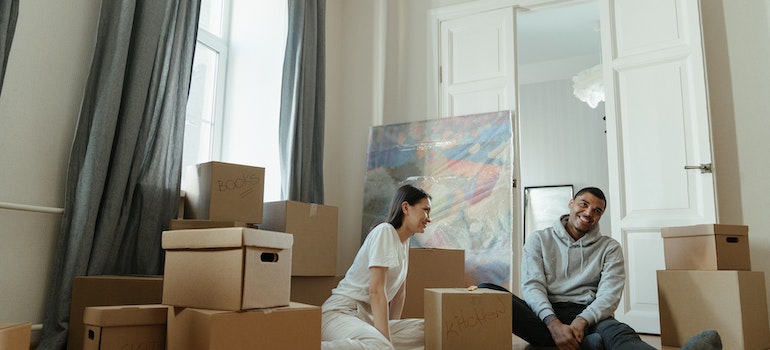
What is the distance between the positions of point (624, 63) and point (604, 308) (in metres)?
1.70

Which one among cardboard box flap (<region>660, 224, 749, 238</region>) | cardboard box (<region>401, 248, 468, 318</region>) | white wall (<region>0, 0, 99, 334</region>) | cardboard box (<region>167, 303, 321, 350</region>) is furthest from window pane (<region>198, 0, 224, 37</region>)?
cardboard box flap (<region>660, 224, 749, 238</region>)

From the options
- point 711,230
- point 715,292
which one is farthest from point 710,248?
point 715,292

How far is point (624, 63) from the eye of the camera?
349cm

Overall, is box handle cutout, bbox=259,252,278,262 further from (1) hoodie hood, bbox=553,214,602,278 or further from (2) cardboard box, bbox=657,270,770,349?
(2) cardboard box, bbox=657,270,770,349

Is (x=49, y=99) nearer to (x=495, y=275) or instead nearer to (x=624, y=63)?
(x=495, y=275)

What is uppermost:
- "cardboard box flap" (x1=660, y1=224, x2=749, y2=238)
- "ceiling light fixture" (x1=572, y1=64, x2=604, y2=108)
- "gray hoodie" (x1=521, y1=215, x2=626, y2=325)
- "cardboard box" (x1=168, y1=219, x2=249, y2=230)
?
"ceiling light fixture" (x1=572, y1=64, x2=604, y2=108)

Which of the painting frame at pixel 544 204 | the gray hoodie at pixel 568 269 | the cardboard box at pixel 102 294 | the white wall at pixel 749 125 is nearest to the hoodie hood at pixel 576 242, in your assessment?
the gray hoodie at pixel 568 269

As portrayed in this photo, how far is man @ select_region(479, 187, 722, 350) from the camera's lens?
2410 millimetres

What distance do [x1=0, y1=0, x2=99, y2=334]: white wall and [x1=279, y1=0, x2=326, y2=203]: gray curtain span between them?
1344mm

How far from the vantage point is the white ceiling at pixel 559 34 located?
5180 mm

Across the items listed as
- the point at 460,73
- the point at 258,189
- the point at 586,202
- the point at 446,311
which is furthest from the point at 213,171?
the point at 460,73

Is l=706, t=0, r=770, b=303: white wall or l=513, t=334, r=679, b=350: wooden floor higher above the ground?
l=706, t=0, r=770, b=303: white wall

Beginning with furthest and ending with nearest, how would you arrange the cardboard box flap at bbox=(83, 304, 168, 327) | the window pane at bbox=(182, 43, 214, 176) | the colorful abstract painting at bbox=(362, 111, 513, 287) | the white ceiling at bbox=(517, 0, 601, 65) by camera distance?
the white ceiling at bbox=(517, 0, 601, 65), the colorful abstract painting at bbox=(362, 111, 513, 287), the window pane at bbox=(182, 43, 214, 176), the cardboard box flap at bbox=(83, 304, 168, 327)

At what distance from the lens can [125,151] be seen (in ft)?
8.11
